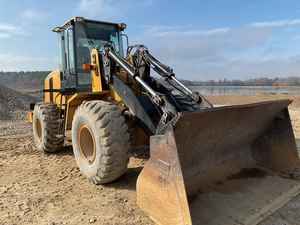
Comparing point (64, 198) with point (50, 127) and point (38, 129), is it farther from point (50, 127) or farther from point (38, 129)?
point (38, 129)

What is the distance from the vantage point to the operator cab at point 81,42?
5.98m

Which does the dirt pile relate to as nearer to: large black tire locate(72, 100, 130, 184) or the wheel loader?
the wheel loader

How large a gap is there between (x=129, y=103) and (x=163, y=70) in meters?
0.88

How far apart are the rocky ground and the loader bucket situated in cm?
24

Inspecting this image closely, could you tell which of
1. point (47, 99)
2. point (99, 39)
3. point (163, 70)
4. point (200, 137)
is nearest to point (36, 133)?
point (47, 99)

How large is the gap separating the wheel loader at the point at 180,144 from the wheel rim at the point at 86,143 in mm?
16

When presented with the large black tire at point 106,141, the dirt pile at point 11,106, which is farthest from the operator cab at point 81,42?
the dirt pile at point 11,106

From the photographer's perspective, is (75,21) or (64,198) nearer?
(64,198)

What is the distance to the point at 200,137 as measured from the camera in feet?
12.1

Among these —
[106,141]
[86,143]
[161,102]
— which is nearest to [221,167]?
[161,102]

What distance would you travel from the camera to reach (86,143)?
482 cm

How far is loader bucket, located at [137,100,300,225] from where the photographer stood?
10.2ft

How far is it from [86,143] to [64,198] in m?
1.03

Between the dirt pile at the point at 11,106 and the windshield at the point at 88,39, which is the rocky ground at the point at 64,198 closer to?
the windshield at the point at 88,39
